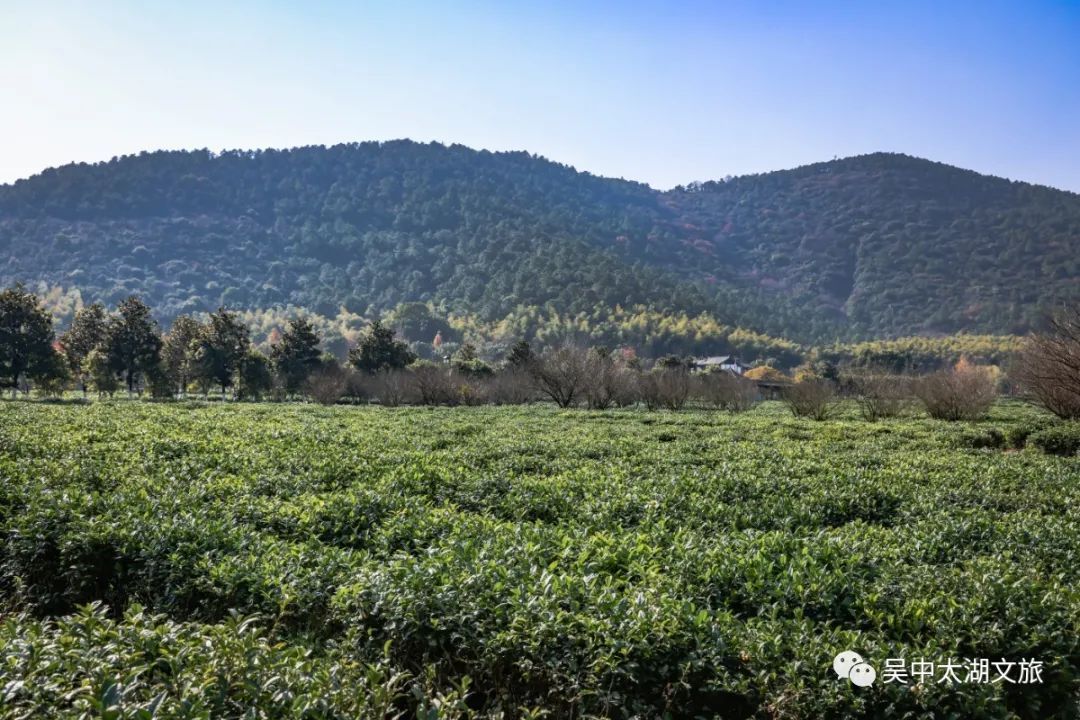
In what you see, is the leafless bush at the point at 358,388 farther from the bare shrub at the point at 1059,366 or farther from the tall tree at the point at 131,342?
the bare shrub at the point at 1059,366

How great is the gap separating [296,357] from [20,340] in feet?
57.3

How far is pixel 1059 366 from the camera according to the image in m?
19.8

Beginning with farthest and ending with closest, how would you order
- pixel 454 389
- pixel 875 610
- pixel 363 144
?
pixel 363 144 < pixel 454 389 < pixel 875 610

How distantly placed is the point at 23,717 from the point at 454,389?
3876 centimetres

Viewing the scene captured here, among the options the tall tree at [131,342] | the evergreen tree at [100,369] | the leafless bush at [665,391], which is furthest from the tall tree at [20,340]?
A: the leafless bush at [665,391]

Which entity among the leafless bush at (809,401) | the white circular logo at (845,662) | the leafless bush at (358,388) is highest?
the white circular logo at (845,662)

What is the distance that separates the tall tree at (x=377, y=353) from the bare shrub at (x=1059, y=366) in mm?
40336

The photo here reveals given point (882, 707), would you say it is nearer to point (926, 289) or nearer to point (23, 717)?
point (23, 717)

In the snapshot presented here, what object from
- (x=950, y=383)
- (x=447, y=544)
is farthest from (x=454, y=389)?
(x=447, y=544)

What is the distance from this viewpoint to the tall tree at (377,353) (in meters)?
50.8

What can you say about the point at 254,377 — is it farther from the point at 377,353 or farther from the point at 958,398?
the point at 958,398

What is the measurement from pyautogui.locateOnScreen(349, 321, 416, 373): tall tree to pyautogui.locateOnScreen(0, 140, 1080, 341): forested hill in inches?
2472

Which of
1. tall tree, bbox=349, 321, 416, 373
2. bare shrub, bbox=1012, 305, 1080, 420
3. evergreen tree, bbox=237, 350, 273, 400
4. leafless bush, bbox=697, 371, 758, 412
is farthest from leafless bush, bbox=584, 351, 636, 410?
evergreen tree, bbox=237, 350, 273, 400

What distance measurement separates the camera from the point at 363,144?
18212cm
